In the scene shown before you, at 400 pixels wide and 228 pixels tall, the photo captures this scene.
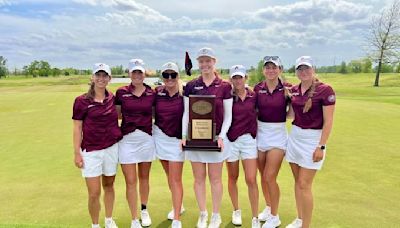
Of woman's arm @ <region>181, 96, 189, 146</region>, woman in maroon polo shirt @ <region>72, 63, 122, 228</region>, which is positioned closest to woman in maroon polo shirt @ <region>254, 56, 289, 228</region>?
woman's arm @ <region>181, 96, 189, 146</region>

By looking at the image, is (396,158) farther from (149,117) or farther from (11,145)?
(11,145)

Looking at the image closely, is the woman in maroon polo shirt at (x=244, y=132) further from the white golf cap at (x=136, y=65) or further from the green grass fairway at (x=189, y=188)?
the white golf cap at (x=136, y=65)

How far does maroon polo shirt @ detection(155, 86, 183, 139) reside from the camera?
5035 mm

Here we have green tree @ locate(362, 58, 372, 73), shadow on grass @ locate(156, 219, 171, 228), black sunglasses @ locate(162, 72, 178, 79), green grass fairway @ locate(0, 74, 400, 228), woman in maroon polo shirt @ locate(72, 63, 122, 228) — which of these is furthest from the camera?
green tree @ locate(362, 58, 372, 73)

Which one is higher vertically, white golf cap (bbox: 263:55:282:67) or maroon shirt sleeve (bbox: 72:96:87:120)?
white golf cap (bbox: 263:55:282:67)

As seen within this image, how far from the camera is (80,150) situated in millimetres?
4871

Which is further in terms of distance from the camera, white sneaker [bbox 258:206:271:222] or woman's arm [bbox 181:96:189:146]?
white sneaker [bbox 258:206:271:222]

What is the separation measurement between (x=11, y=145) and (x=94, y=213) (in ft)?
20.8

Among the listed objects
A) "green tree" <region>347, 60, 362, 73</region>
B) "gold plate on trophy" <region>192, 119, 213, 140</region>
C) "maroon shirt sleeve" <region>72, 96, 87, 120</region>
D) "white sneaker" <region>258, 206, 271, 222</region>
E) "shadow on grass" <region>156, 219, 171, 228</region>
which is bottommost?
"shadow on grass" <region>156, 219, 171, 228</region>

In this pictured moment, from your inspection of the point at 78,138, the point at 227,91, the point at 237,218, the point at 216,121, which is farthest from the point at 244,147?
the point at 78,138

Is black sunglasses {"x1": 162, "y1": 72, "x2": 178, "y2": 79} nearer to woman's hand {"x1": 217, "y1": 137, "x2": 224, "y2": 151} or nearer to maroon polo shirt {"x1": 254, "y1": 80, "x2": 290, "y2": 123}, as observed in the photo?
woman's hand {"x1": 217, "y1": 137, "x2": 224, "y2": 151}

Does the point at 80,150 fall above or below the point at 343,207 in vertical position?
above

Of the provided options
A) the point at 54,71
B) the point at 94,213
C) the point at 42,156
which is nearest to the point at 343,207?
the point at 94,213

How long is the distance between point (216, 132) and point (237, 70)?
0.84m
